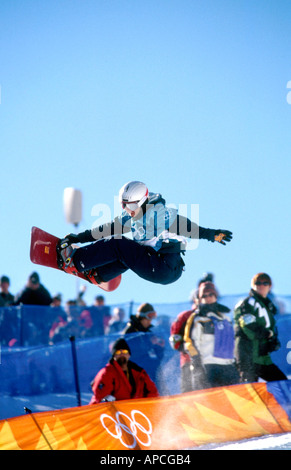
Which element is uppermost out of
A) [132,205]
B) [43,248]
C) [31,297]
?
[132,205]

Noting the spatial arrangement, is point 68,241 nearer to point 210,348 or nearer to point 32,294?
point 210,348

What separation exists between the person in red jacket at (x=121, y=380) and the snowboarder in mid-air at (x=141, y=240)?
4.04ft

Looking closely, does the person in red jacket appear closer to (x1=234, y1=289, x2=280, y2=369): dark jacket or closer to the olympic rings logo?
the olympic rings logo

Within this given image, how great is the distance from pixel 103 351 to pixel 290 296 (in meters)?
2.73

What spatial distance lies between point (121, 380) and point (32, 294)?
4169mm

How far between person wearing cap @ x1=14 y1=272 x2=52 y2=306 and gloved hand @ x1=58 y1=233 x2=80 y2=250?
429 centimetres

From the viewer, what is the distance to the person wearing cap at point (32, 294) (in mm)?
11703

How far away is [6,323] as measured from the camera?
11.0 meters

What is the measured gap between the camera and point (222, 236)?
6.73m

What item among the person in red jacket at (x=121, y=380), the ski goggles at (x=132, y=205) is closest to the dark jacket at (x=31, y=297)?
the person in red jacket at (x=121, y=380)

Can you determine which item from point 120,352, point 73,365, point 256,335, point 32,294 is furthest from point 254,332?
point 32,294

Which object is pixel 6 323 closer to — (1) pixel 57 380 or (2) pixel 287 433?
(1) pixel 57 380

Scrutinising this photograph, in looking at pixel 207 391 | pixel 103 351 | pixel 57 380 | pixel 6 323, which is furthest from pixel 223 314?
pixel 6 323

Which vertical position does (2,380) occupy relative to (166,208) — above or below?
below
